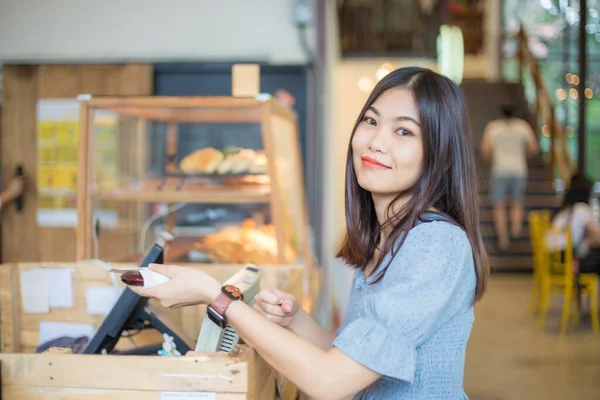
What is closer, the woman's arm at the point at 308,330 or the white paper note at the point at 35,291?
the woman's arm at the point at 308,330

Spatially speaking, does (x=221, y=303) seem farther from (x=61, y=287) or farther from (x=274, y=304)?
(x=61, y=287)

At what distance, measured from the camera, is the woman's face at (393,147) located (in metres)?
1.46

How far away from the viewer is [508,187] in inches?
373

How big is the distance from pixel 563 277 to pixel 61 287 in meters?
5.43

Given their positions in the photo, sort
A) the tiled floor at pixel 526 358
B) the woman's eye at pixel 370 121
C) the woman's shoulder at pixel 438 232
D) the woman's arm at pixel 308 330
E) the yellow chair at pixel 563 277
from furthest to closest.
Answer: the yellow chair at pixel 563 277 → the tiled floor at pixel 526 358 → the woman's arm at pixel 308 330 → the woman's eye at pixel 370 121 → the woman's shoulder at pixel 438 232

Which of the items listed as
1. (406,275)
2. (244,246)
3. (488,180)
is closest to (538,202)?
(488,180)

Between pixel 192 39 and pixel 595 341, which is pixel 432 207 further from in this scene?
pixel 595 341

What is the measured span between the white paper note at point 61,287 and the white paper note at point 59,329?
6 cm

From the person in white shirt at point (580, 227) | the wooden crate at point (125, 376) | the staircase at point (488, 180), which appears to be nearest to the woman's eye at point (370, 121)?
the wooden crate at point (125, 376)

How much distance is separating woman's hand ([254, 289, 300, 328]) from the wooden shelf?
1.16 metres

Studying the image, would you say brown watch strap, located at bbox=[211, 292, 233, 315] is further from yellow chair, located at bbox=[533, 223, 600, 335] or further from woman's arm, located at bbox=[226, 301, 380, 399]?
yellow chair, located at bbox=[533, 223, 600, 335]

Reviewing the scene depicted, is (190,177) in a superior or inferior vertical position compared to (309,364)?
superior

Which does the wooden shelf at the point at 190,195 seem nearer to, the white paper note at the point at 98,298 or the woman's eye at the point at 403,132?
the white paper note at the point at 98,298

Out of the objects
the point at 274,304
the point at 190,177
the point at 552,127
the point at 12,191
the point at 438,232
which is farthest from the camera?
the point at 552,127
